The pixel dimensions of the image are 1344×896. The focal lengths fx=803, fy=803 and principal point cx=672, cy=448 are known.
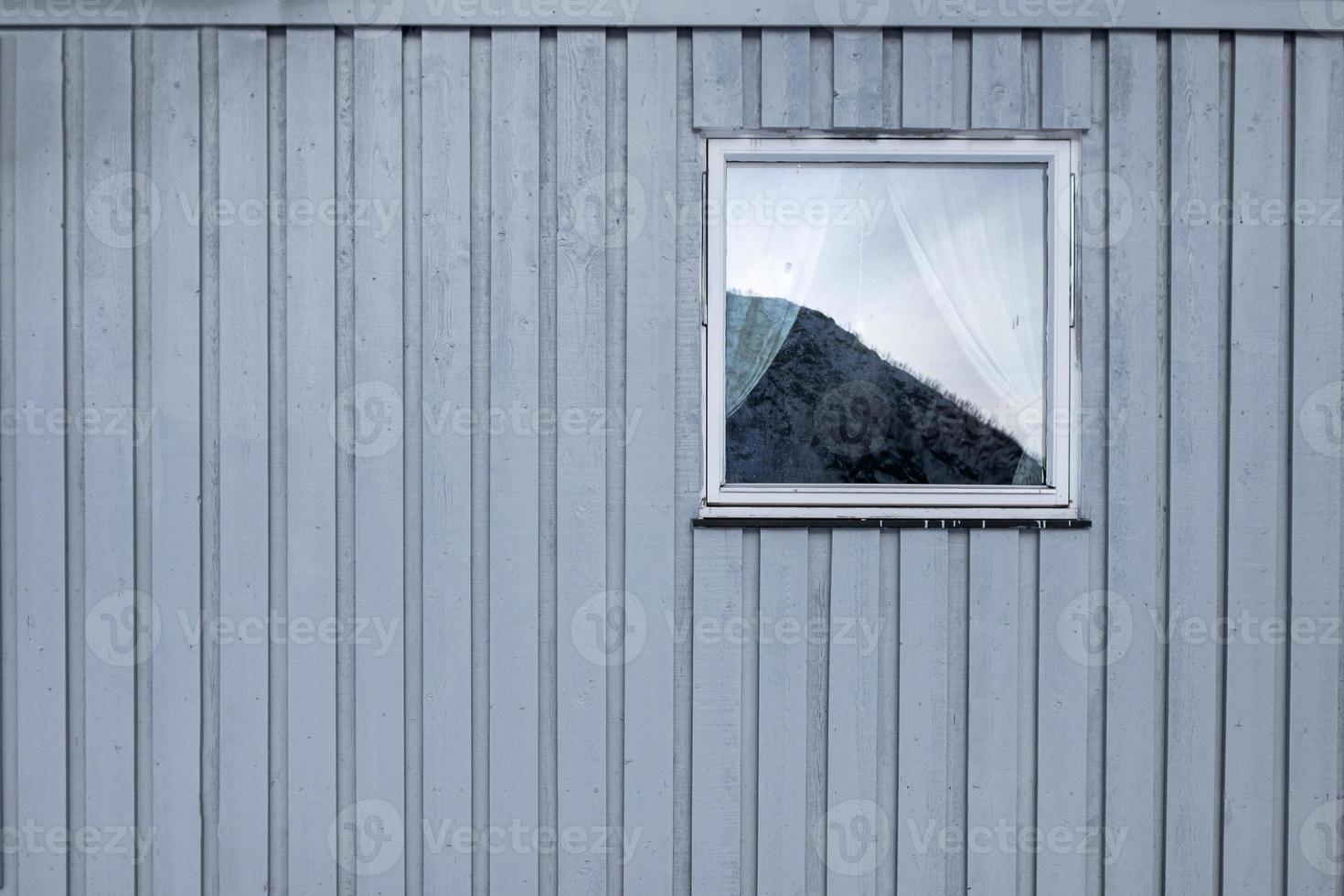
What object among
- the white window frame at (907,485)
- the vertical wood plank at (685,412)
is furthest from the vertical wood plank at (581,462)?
the white window frame at (907,485)

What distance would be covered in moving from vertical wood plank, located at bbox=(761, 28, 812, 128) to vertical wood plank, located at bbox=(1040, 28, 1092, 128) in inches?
26.9

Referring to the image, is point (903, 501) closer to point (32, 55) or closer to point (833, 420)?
point (833, 420)

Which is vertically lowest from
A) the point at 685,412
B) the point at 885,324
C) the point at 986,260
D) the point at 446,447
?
the point at 446,447

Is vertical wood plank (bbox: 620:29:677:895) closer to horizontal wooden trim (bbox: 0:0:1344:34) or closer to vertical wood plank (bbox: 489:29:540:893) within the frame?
horizontal wooden trim (bbox: 0:0:1344:34)

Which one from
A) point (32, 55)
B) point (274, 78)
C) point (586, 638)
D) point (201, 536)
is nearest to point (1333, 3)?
point (586, 638)

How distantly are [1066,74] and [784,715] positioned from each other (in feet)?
6.58

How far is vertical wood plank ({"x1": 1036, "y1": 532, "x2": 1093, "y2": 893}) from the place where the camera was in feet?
7.52

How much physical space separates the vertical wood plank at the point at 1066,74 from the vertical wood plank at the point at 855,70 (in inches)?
18.9

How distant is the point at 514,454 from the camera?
7.52 ft

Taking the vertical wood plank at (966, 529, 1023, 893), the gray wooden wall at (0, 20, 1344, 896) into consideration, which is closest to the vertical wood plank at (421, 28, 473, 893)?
the gray wooden wall at (0, 20, 1344, 896)

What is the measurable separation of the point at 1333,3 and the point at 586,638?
2807 millimetres

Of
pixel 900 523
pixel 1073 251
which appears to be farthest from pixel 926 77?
pixel 900 523

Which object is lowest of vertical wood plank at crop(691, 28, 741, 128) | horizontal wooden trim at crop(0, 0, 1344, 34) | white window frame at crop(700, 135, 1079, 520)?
white window frame at crop(700, 135, 1079, 520)

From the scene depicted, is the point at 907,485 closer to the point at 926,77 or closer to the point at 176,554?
the point at 926,77
